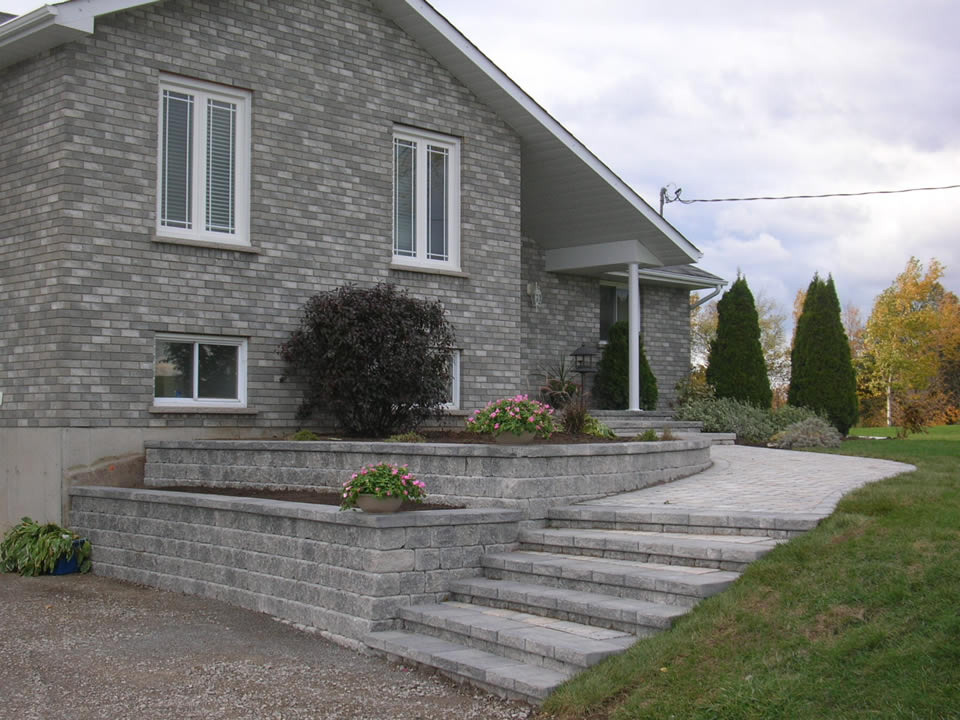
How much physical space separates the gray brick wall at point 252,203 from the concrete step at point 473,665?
527cm

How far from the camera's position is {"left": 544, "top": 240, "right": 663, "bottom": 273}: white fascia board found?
1648 cm

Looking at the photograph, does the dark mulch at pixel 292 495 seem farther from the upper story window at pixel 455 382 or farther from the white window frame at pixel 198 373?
the upper story window at pixel 455 382

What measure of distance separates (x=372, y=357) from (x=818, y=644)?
22.6ft

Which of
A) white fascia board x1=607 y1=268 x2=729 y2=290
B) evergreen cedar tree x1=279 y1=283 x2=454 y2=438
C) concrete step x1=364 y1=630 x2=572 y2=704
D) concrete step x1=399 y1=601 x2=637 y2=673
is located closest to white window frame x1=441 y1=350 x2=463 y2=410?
evergreen cedar tree x1=279 y1=283 x2=454 y2=438

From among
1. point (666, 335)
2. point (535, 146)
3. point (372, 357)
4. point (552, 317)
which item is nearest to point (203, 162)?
point (372, 357)

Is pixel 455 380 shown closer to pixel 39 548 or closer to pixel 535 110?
pixel 535 110

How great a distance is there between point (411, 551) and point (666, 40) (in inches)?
355

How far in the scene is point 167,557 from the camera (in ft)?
31.7

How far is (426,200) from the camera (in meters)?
13.7

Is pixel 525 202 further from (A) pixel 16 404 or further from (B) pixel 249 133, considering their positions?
(A) pixel 16 404

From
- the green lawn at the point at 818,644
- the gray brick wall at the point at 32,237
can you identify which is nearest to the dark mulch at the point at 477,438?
the gray brick wall at the point at 32,237

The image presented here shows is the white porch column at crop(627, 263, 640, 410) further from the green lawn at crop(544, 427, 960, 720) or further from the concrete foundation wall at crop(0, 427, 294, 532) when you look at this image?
the green lawn at crop(544, 427, 960, 720)

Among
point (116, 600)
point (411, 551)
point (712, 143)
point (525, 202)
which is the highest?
point (712, 143)

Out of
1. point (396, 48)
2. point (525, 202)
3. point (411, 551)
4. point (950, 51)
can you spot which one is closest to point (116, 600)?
point (411, 551)
